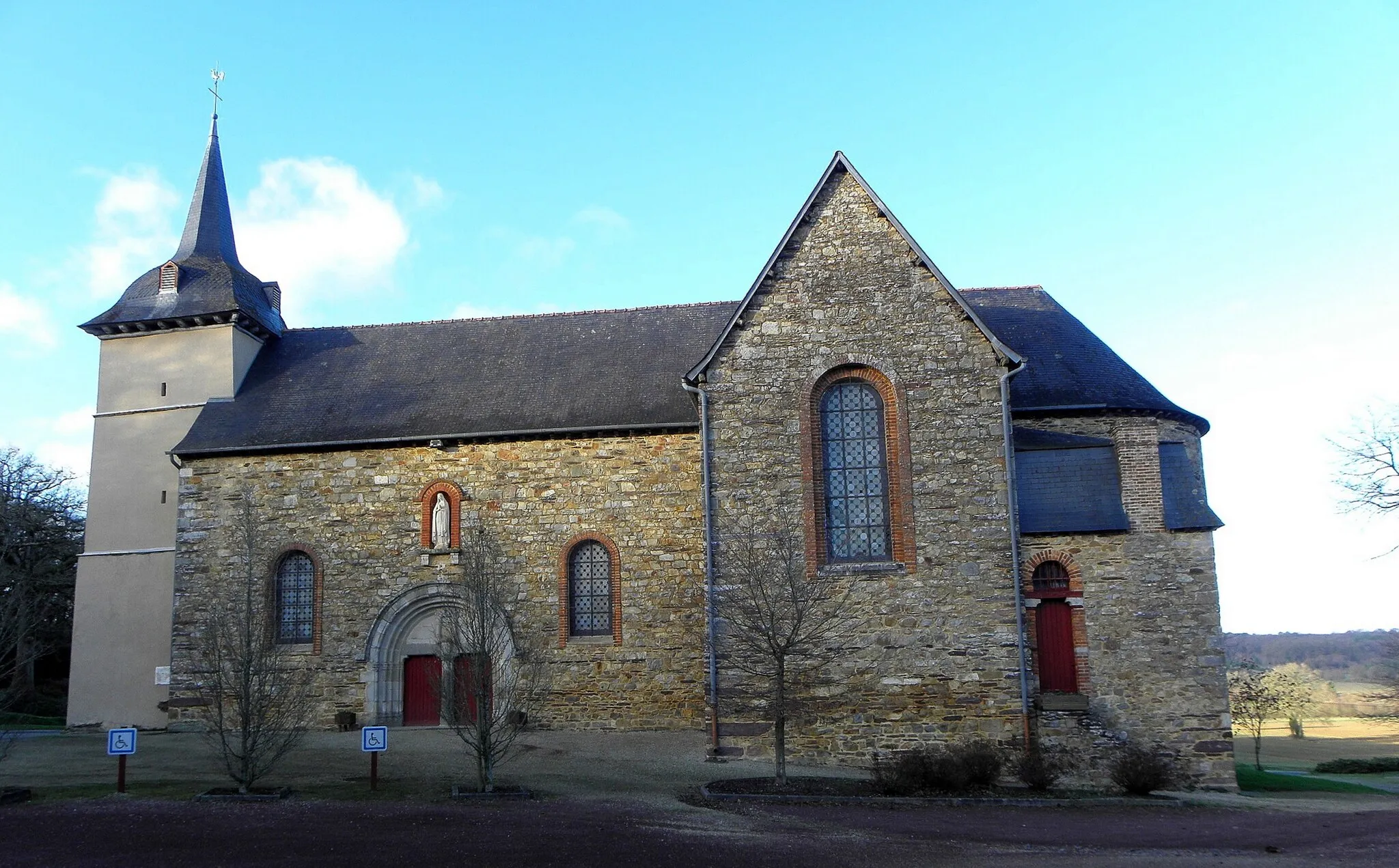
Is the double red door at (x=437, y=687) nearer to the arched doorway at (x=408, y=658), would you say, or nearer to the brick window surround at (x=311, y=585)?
the arched doorway at (x=408, y=658)

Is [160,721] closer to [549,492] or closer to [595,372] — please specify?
[549,492]

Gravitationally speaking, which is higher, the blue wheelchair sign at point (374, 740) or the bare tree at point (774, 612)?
the bare tree at point (774, 612)

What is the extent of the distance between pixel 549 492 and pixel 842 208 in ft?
27.5

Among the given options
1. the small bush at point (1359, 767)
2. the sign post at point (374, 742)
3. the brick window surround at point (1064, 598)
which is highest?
the brick window surround at point (1064, 598)

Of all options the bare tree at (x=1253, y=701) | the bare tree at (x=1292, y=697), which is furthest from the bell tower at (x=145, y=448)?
the bare tree at (x=1292, y=697)

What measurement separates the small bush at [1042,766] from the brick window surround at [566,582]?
8201 mm

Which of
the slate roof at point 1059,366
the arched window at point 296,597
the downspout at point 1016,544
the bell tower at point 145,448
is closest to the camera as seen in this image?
the downspout at point 1016,544

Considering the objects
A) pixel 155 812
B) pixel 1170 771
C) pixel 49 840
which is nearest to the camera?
pixel 49 840

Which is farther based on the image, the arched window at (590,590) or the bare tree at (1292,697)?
the bare tree at (1292,697)

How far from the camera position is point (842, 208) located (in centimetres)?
1981

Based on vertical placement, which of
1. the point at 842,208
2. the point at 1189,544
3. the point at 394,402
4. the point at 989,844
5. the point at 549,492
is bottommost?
the point at 989,844

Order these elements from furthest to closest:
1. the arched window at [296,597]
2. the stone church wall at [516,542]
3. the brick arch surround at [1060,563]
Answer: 1. the arched window at [296,597]
2. the stone church wall at [516,542]
3. the brick arch surround at [1060,563]

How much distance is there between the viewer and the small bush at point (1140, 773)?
53.7ft

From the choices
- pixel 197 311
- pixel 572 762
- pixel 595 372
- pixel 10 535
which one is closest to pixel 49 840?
pixel 572 762
